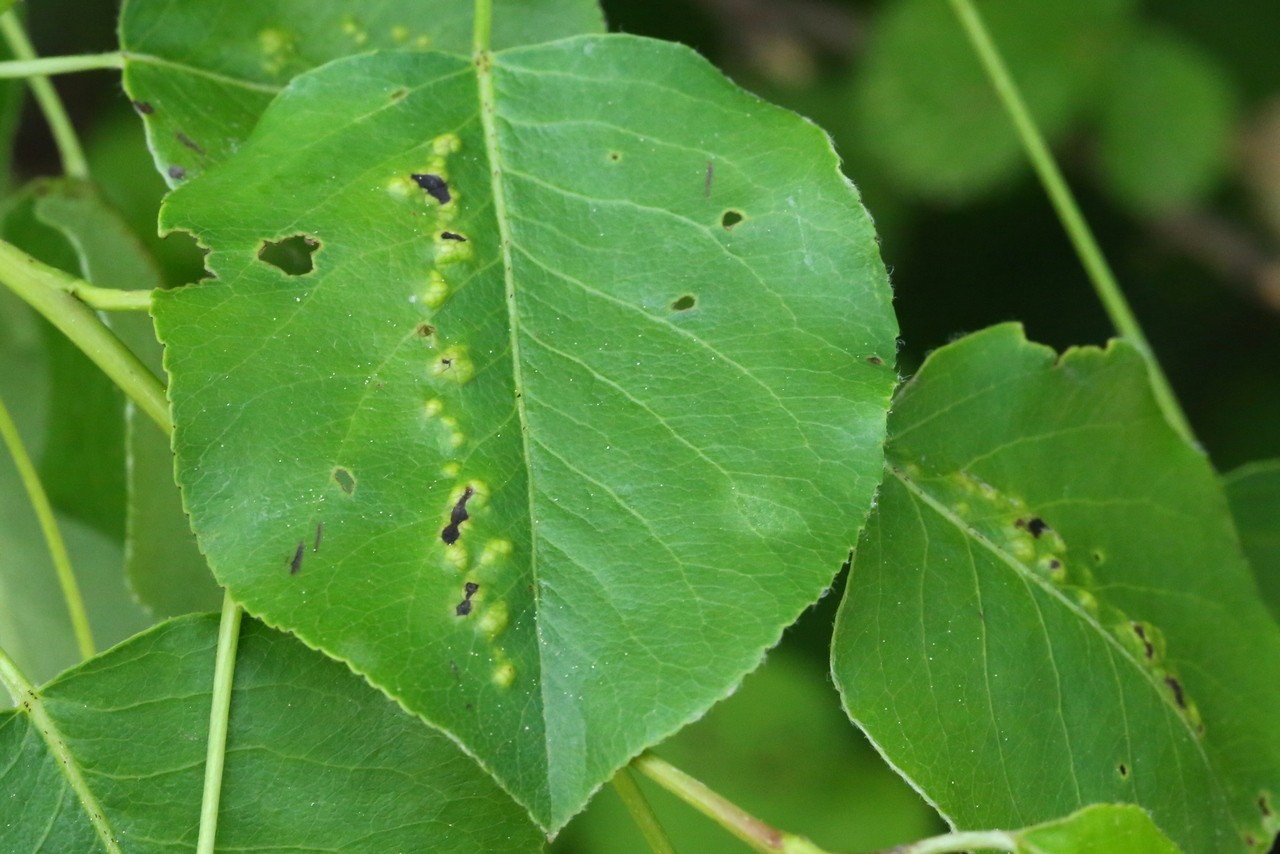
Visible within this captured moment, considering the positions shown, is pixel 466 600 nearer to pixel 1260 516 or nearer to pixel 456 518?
pixel 456 518

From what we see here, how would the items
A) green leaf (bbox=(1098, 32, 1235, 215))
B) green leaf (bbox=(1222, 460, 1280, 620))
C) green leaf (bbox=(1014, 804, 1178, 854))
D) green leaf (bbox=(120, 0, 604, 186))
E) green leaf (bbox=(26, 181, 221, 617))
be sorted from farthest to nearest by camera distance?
green leaf (bbox=(1098, 32, 1235, 215)) → green leaf (bbox=(1222, 460, 1280, 620)) → green leaf (bbox=(26, 181, 221, 617)) → green leaf (bbox=(120, 0, 604, 186)) → green leaf (bbox=(1014, 804, 1178, 854))

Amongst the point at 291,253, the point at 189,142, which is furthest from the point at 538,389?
the point at 189,142

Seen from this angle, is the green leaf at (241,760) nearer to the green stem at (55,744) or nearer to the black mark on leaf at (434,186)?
the green stem at (55,744)

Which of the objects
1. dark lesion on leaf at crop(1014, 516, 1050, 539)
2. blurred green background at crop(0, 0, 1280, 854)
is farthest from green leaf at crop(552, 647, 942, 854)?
dark lesion on leaf at crop(1014, 516, 1050, 539)

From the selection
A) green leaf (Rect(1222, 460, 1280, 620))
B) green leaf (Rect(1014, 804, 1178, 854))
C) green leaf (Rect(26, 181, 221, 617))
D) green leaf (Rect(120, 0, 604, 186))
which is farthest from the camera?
green leaf (Rect(1222, 460, 1280, 620))

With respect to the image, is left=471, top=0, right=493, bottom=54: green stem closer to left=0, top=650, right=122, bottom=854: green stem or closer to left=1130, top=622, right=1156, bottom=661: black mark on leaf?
left=0, top=650, right=122, bottom=854: green stem

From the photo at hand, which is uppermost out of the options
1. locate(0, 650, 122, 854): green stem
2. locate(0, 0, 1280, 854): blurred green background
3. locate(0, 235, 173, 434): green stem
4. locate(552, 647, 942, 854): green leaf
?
locate(0, 235, 173, 434): green stem

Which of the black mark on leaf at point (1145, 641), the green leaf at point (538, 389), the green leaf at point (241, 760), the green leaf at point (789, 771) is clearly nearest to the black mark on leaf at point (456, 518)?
the green leaf at point (538, 389)
